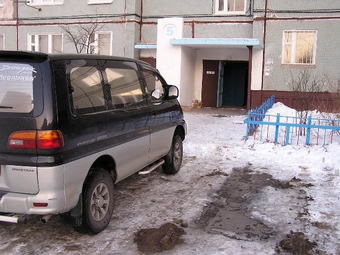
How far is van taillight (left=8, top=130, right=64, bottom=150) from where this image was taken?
11.0 feet

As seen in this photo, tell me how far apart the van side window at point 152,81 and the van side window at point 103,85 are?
0.30m

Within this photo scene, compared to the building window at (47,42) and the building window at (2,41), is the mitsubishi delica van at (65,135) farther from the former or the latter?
the building window at (2,41)

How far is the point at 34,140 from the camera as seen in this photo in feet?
11.1

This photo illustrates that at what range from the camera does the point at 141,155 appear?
5.05 meters

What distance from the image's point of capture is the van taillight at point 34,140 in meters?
3.36

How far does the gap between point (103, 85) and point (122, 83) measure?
0.48 metres

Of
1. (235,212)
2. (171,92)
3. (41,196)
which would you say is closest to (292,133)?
(171,92)

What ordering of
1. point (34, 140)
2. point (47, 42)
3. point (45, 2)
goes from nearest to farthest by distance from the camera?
point (34, 140), point (45, 2), point (47, 42)

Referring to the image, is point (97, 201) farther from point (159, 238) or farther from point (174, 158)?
point (174, 158)

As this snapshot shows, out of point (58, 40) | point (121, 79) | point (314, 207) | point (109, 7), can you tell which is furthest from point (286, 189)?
point (58, 40)

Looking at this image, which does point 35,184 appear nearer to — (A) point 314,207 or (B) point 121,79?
(B) point 121,79

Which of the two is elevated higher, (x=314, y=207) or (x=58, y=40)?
(x=58, y=40)

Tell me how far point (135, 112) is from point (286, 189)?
108 inches

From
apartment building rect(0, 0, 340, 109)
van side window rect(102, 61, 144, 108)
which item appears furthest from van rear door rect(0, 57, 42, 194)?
apartment building rect(0, 0, 340, 109)
